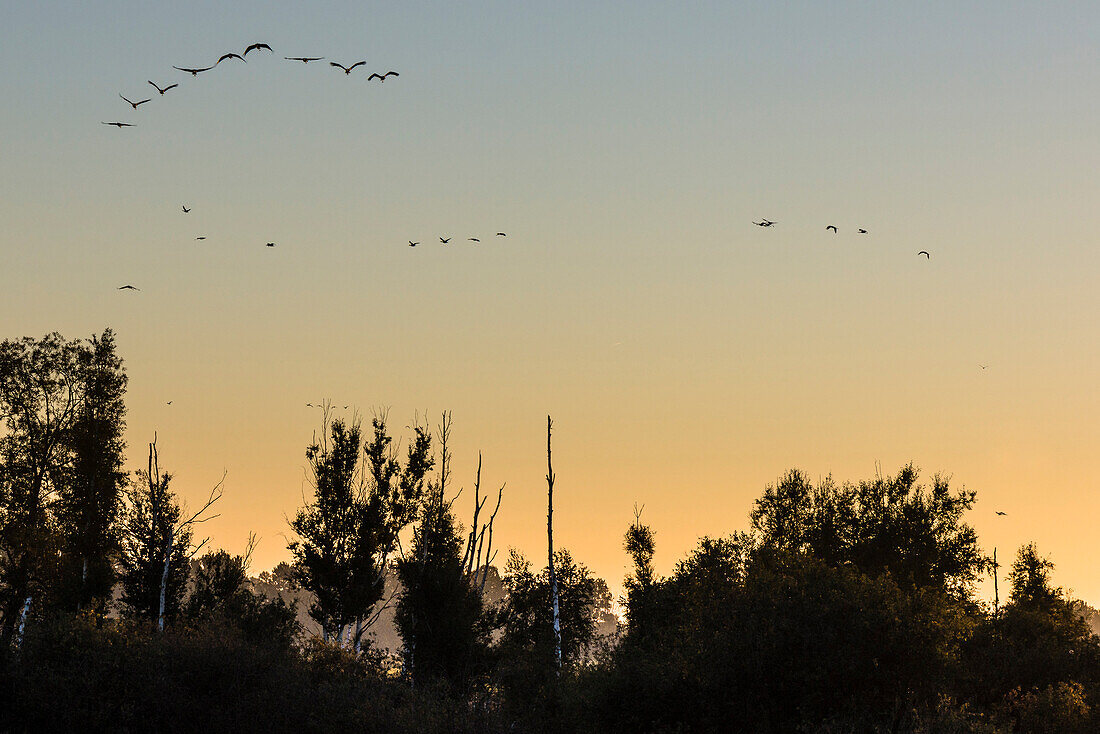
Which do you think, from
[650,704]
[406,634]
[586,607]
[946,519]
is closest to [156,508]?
[406,634]

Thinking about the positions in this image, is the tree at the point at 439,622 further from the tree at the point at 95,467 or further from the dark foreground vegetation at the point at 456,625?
the tree at the point at 95,467

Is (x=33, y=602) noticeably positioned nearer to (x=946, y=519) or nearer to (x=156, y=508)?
(x=156, y=508)

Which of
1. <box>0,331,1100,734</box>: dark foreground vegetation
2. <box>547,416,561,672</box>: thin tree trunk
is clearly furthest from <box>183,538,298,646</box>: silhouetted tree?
<box>547,416,561,672</box>: thin tree trunk

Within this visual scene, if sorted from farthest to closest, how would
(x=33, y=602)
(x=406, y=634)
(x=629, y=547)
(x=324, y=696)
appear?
(x=629, y=547)
(x=33, y=602)
(x=406, y=634)
(x=324, y=696)

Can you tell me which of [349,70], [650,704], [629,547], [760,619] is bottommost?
[650,704]

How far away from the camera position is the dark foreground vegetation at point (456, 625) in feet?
118

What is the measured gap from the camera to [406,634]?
4938 cm

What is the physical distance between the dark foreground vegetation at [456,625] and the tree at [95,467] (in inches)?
5.2

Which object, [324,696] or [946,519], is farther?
[946,519]

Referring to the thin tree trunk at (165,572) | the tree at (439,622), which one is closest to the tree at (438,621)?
the tree at (439,622)

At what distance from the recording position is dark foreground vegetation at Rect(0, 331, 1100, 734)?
118 feet

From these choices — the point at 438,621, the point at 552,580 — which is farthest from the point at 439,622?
the point at 552,580

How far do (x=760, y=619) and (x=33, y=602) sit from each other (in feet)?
137

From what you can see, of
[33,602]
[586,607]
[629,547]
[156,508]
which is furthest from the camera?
[629,547]
